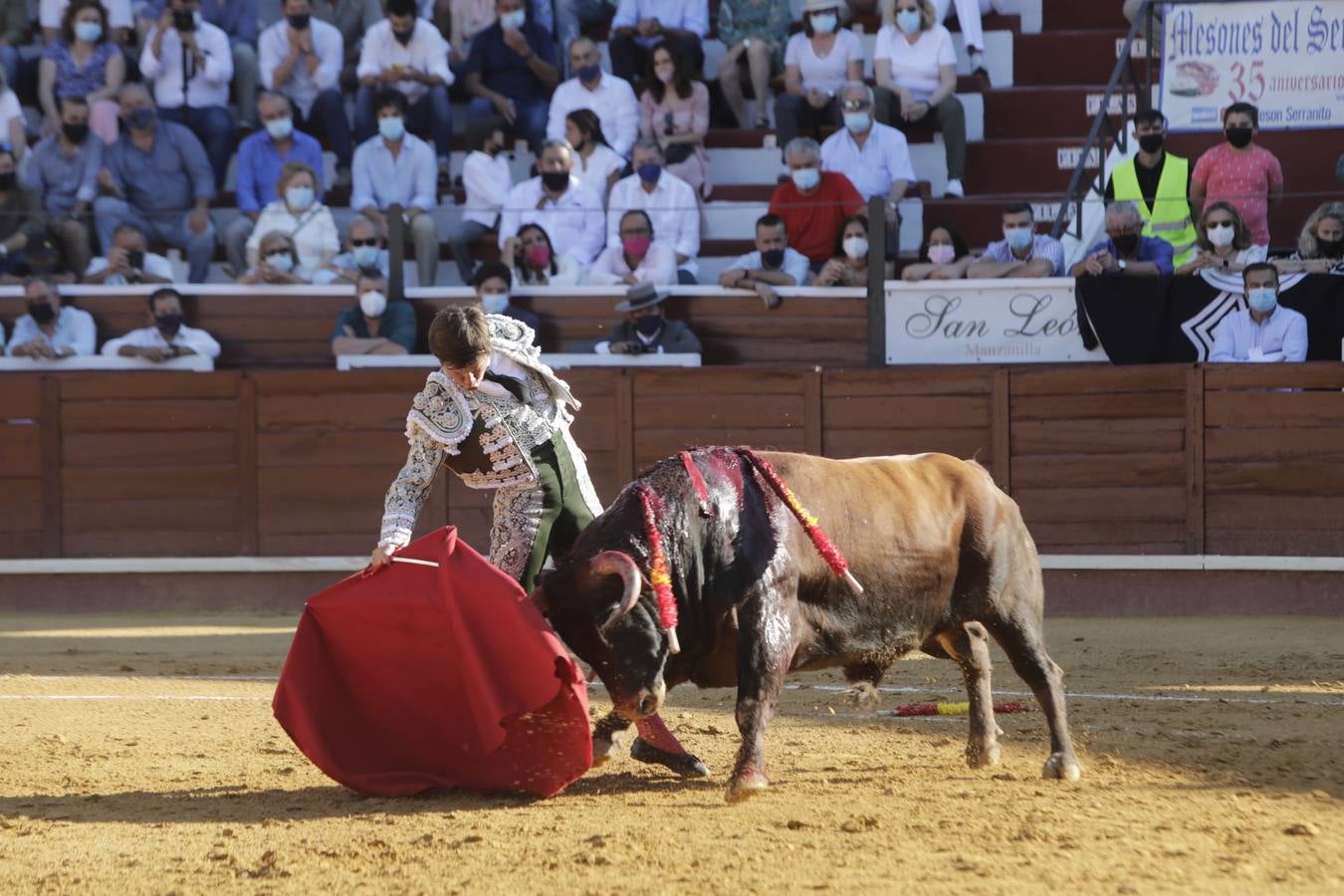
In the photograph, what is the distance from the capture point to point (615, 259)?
374 inches

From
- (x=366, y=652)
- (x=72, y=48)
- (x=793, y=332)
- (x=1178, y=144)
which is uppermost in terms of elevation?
(x=72, y=48)

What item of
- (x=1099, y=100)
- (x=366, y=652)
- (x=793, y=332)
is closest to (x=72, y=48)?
(x=793, y=332)

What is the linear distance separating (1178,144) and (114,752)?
272 inches

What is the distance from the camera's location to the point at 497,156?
10180 mm

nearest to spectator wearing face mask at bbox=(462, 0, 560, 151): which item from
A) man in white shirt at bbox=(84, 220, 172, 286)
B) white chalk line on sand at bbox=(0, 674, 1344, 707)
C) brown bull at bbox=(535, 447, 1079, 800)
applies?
man in white shirt at bbox=(84, 220, 172, 286)

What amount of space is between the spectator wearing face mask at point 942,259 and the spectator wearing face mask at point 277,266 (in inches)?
129

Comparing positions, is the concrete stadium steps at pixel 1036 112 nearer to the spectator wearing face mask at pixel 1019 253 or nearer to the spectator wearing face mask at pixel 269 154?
the spectator wearing face mask at pixel 1019 253

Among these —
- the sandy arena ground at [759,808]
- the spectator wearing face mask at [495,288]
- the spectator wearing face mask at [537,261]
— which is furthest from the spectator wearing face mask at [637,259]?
the sandy arena ground at [759,808]

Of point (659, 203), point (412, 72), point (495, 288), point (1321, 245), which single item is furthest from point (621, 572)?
point (412, 72)

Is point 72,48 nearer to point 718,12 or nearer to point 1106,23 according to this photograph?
point 718,12

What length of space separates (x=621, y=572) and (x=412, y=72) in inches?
278

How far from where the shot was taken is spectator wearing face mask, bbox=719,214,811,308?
9.14 metres

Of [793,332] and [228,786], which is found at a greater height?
[793,332]

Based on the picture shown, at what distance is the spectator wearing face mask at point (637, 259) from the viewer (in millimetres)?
9383
